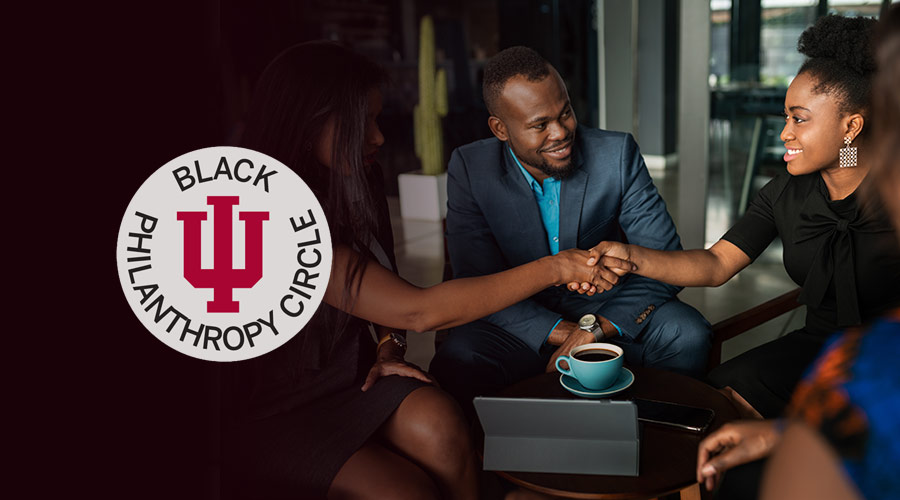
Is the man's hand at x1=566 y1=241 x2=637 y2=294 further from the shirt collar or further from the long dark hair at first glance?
the long dark hair

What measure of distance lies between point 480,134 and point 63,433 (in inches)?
325

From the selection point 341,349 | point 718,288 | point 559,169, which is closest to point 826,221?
point 559,169

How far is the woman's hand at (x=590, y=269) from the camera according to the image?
6.27 feet

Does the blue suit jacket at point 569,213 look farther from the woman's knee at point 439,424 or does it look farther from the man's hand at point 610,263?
the woman's knee at point 439,424

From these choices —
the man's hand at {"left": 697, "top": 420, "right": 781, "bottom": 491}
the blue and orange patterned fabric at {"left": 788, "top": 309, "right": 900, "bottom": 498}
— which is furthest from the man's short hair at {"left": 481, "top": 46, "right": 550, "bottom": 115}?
the blue and orange patterned fabric at {"left": 788, "top": 309, "right": 900, "bottom": 498}

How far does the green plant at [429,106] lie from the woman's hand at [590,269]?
4.32 meters

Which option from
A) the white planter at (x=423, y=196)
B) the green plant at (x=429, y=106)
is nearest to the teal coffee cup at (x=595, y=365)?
the white planter at (x=423, y=196)

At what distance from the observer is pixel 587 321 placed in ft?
7.05

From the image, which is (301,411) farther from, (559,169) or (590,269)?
(559,169)

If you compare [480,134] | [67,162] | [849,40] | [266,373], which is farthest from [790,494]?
[480,134]

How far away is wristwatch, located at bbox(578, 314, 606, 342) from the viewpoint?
2127 mm

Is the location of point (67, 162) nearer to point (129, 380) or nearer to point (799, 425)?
point (129, 380)

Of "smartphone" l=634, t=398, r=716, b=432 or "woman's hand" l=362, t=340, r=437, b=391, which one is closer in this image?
"smartphone" l=634, t=398, r=716, b=432

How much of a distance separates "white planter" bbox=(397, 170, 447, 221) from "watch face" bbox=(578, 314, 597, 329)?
399 cm
